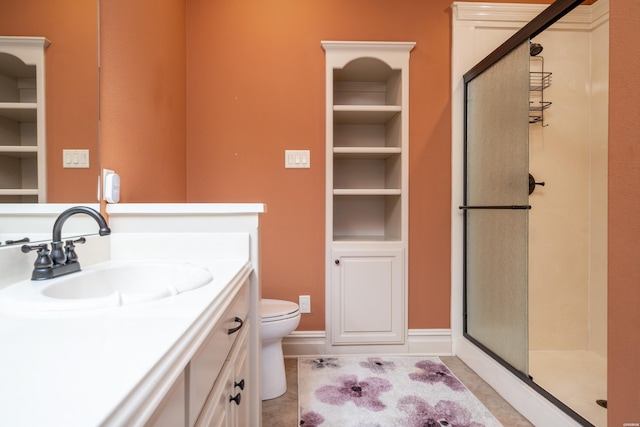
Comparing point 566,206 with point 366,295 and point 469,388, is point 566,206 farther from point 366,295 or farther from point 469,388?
Result: point 366,295

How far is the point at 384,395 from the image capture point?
66.8 inches

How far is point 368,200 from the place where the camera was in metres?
2.46

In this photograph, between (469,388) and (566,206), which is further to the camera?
(566,206)

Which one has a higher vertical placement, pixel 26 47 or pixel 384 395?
pixel 26 47

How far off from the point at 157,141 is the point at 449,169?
6.02 ft

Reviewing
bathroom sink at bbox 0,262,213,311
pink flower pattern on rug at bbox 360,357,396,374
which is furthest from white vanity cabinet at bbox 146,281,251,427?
pink flower pattern on rug at bbox 360,357,396,374

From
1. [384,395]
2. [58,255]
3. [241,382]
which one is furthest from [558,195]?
[58,255]

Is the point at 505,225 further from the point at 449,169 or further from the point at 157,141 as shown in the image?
the point at 157,141

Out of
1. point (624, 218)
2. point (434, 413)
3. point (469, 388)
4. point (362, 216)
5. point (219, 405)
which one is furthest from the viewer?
point (362, 216)

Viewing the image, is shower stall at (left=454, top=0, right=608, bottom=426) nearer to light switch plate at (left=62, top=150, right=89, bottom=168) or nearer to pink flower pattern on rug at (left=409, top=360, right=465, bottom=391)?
pink flower pattern on rug at (left=409, top=360, right=465, bottom=391)

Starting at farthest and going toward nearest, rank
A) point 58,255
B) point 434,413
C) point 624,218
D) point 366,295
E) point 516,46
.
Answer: point 366,295
point 516,46
point 434,413
point 624,218
point 58,255

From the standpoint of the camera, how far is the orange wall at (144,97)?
1.29 m

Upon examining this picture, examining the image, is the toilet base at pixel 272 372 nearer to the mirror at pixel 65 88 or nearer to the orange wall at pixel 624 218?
the mirror at pixel 65 88

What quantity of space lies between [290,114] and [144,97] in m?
0.92
